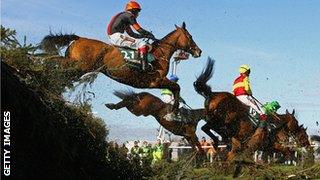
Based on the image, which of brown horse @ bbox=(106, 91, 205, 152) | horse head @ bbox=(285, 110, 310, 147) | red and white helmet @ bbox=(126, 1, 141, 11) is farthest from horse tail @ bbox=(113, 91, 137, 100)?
horse head @ bbox=(285, 110, 310, 147)

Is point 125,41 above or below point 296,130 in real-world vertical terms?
above

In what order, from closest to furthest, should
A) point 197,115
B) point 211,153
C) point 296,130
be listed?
point 197,115
point 296,130
point 211,153

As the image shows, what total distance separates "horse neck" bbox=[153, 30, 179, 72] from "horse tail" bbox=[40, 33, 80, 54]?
2160mm

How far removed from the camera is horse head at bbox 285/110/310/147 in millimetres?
17620

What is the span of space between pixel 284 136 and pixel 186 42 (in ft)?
14.4

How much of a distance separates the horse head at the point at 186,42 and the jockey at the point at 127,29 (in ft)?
4.87

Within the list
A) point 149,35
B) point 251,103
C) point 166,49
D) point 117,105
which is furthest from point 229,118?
point 149,35

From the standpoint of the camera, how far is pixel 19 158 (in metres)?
5.87

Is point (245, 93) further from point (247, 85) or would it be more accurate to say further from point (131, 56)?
point (131, 56)

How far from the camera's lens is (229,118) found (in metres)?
15.2

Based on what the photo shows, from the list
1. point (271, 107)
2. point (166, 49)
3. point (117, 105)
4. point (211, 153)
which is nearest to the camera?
point (166, 49)

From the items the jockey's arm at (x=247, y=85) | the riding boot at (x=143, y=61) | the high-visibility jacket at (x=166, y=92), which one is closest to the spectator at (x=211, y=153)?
the jockey's arm at (x=247, y=85)

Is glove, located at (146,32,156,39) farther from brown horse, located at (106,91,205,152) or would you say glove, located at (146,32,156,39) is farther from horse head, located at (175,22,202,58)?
brown horse, located at (106,91,205,152)

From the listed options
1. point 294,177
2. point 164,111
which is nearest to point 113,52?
point 164,111
